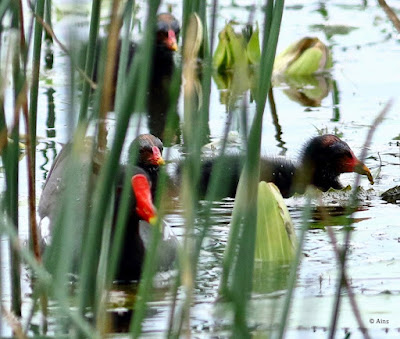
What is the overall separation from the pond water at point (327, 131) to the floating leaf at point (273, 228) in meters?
0.16

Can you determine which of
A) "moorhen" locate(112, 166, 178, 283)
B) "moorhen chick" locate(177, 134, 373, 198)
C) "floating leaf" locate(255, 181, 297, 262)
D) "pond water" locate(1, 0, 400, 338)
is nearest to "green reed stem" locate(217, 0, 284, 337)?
"pond water" locate(1, 0, 400, 338)

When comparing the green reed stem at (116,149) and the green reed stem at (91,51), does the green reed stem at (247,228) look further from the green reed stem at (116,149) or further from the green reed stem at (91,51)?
the green reed stem at (91,51)

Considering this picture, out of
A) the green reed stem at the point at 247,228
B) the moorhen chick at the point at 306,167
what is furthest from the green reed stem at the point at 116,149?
the moorhen chick at the point at 306,167

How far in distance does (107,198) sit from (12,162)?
62cm

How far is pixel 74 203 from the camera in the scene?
252 cm

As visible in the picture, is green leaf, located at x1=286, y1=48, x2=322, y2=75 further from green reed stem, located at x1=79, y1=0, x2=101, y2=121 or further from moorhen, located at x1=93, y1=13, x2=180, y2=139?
green reed stem, located at x1=79, y1=0, x2=101, y2=121

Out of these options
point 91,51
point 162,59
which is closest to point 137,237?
Answer: point 91,51

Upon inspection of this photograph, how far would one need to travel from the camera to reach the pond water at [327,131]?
4078mm

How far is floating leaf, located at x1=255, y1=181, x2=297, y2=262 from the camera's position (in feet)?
15.6

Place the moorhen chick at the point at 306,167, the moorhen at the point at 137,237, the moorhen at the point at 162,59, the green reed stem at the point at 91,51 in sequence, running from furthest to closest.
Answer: the moorhen at the point at 162,59
the moorhen chick at the point at 306,167
the moorhen at the point at 137,237
the green reed stem at the point at 91,51

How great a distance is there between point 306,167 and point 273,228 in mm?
2077

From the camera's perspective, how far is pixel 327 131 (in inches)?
294

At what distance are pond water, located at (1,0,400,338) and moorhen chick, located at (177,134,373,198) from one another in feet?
0.41

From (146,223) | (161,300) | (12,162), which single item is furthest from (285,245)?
(12,162)
